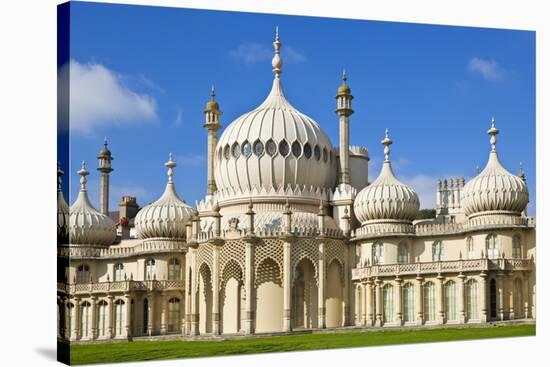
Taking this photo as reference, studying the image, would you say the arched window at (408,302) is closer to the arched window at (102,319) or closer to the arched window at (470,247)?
the arched window at (470,247)

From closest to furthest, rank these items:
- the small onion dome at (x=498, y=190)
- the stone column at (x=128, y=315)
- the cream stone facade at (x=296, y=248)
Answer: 1. the cream stone facade at (x=296, y=248)
2. the small onion dome at (x=498, y=190)
3. the stone column at (x=128, y=315)

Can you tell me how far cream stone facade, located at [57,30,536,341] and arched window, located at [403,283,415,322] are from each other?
2.6 inches

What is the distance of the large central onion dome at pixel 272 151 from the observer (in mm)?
44469

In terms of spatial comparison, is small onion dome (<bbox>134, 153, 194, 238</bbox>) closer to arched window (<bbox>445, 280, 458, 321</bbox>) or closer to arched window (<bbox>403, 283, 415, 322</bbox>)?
arched window (<bbox>403, 283, 415, 322</bbox>)

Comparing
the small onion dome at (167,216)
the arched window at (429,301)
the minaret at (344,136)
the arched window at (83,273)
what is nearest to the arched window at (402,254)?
the arched window at (429,301)

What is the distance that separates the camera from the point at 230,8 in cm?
3269

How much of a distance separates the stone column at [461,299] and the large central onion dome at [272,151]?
8.25 m

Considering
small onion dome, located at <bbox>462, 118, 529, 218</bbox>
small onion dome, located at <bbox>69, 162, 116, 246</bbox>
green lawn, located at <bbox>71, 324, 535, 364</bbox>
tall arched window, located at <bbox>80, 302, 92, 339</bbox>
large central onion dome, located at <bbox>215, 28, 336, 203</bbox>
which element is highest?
large central onion dome, located at <bbox>215, 28, 336, 203</bbox>

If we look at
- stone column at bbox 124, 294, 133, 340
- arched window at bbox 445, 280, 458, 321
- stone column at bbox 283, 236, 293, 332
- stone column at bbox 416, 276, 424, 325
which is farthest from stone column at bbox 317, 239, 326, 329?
stone column at bbox 124, 294, 133, 340

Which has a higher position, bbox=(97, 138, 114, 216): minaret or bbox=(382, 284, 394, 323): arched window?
bbox=(97, 138, 114, 216): minaret

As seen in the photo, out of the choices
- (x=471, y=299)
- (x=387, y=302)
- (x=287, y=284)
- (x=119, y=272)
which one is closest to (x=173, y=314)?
(x=119, y=272)

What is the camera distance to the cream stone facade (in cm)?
4084

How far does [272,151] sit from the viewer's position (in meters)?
44.5

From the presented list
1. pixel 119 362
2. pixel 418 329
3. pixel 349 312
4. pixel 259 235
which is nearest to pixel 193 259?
pixel 259 235
